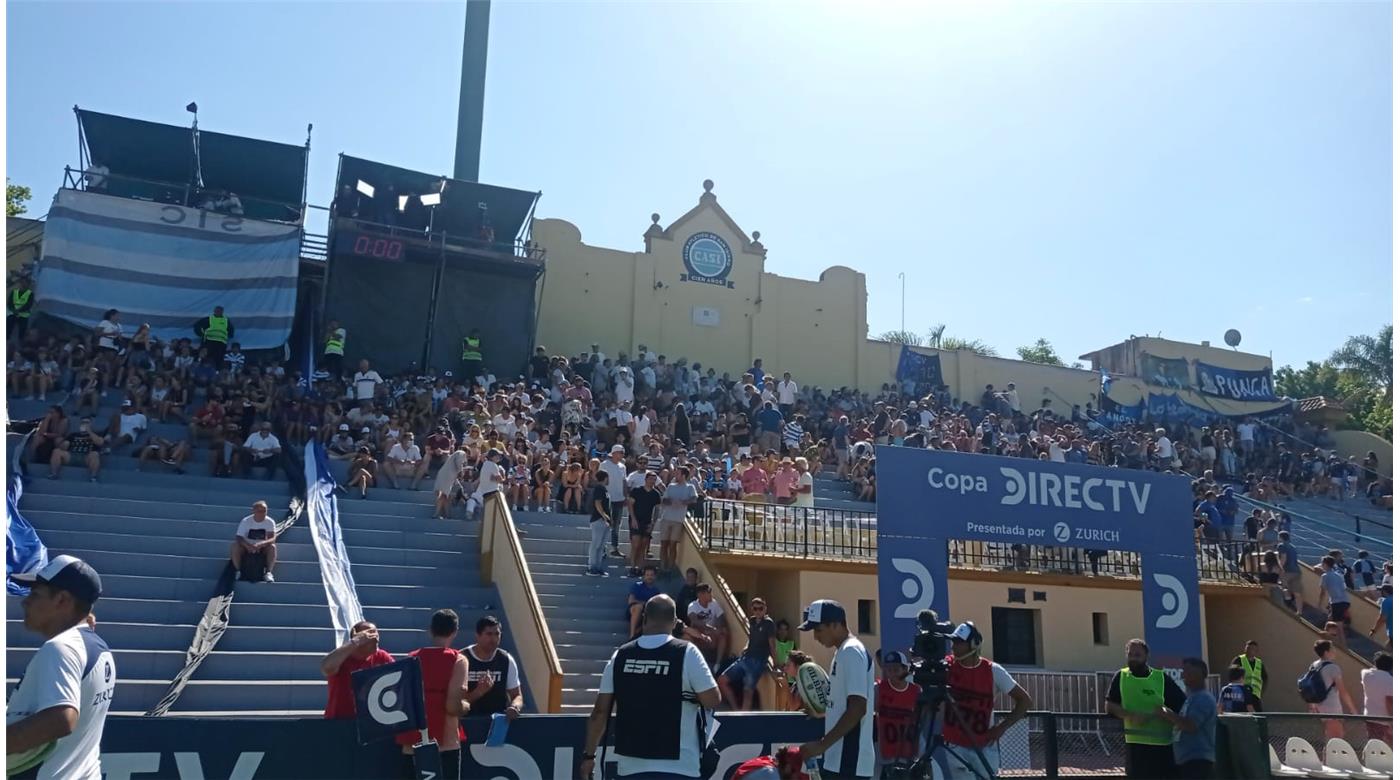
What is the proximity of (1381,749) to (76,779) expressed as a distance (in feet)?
37.9

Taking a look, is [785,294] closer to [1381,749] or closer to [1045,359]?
[1381,749]

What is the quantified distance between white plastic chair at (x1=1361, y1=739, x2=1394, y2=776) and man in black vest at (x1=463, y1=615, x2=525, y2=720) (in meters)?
8.55

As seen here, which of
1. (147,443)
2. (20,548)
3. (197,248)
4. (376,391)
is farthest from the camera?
(197,248)

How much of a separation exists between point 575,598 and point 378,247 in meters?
14.0

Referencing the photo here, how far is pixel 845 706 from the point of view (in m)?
6.43

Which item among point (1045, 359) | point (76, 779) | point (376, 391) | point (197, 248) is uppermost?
point (1045, 359)

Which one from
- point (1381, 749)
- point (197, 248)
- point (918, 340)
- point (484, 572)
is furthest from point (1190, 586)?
point (918, 340)

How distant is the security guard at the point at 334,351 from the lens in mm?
23734

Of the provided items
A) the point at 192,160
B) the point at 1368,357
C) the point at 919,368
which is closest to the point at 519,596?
the point at 192,160

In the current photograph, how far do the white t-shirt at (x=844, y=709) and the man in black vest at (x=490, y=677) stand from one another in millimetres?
2264

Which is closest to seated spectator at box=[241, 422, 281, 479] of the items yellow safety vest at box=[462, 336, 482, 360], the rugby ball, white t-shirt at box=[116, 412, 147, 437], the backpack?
white t-shirt at box=[116, 412, 147, 437]

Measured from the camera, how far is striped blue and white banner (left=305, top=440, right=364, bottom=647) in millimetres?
12984

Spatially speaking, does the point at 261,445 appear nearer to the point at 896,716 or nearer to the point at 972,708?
→ the point at 896,716

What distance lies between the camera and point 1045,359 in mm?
70312
